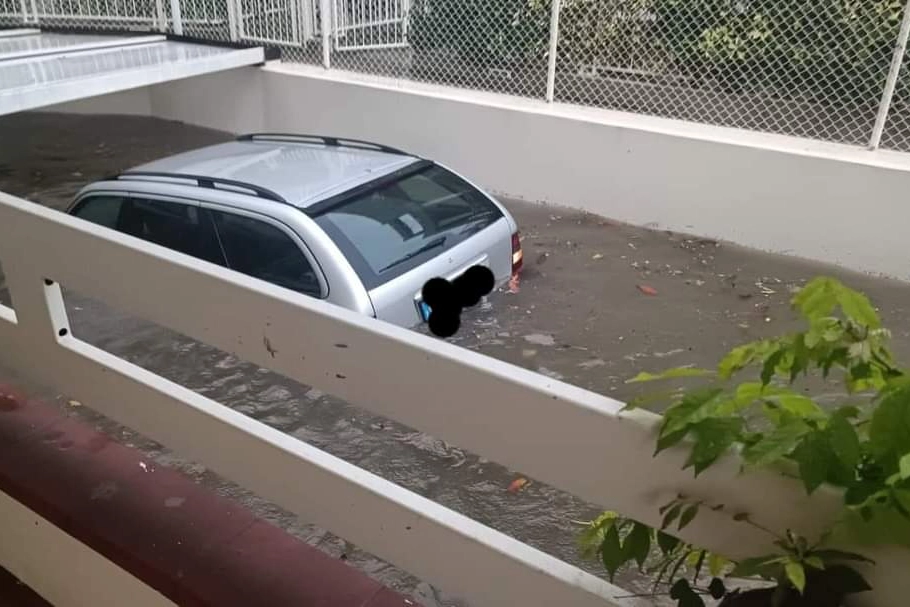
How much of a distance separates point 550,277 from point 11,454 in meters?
4.93

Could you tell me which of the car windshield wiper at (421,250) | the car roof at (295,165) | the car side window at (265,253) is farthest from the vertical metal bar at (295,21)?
the car windshield wiper at (421,250)

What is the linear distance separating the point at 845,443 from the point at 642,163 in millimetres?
7124

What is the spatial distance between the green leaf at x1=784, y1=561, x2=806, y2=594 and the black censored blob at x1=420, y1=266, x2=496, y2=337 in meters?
1.95

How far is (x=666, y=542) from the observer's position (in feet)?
3.72

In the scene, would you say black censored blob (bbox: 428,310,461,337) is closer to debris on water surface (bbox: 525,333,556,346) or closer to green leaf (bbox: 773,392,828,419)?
green leaf (bbox: 773,392,828,419)

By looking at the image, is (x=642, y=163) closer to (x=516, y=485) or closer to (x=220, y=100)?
(x=516, y=485)

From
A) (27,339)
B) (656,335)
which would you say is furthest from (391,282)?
(27,339)

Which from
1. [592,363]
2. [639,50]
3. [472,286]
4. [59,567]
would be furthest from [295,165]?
[639,50]

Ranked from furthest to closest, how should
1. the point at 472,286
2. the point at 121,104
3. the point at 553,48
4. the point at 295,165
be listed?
the point at 121,104 < the point at 553,48 < the point at 295,165 < the point at 472,286

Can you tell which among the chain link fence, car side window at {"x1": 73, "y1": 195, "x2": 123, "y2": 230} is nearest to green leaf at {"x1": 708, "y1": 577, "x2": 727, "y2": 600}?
car side window at {"x1": 73, "y1": 195, "x2": 123, "y2": 230}

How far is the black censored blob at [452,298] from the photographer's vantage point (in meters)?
2.99

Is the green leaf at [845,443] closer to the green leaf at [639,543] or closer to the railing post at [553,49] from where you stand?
the green leaf at [639,543]

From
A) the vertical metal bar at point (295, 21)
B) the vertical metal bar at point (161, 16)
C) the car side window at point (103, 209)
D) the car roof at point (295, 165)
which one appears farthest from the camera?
the vertical metal bar at point (161, 16)

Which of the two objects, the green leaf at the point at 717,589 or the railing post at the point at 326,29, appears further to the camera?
the railing post at the point at 326,29
